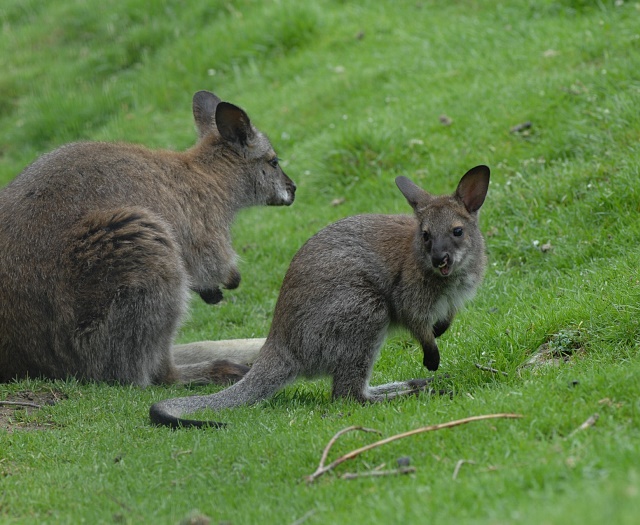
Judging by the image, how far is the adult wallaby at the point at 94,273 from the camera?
6.57 meters

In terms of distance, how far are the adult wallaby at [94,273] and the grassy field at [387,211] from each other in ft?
0.83

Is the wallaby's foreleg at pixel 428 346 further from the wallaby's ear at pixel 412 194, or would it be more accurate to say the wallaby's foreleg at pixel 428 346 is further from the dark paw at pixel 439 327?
the wallaby's ear at pixel 412 194

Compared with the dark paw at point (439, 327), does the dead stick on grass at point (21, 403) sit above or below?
below

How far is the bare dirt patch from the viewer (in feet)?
19.2

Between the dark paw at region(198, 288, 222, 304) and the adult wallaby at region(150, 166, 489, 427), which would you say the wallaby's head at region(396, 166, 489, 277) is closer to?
the adult wallaby at region(150, 166, 489, 427)

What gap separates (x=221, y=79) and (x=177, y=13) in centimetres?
207

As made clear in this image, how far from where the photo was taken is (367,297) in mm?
6004

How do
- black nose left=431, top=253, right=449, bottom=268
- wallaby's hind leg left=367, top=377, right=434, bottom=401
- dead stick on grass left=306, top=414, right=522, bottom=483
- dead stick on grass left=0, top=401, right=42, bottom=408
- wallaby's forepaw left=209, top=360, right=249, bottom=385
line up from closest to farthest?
dead stick on grass left=306, top=414, right=522, bottom=483 < black nose left=431, top=253, right=449, bottom=268 < wallaby's hind leg left=367, top=377, right=434, bottom=401 < dead stick on grass left=0, top=401, right=42, bottom=408 < wallaby's forepaw left=209, top=360, right=249, bottom=385

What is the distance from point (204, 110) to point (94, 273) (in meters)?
2.35

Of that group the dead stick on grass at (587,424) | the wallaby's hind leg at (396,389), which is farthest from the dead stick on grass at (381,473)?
the wallaby's hind leg at (396,389)

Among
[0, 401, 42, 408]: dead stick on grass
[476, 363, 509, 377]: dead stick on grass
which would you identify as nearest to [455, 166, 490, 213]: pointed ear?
[476, 363, 509, 377]: dead stick on grass

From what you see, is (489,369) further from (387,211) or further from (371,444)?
(387,211)

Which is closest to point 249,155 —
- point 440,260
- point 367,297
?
point 367,297

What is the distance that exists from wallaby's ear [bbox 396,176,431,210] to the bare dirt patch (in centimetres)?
266
